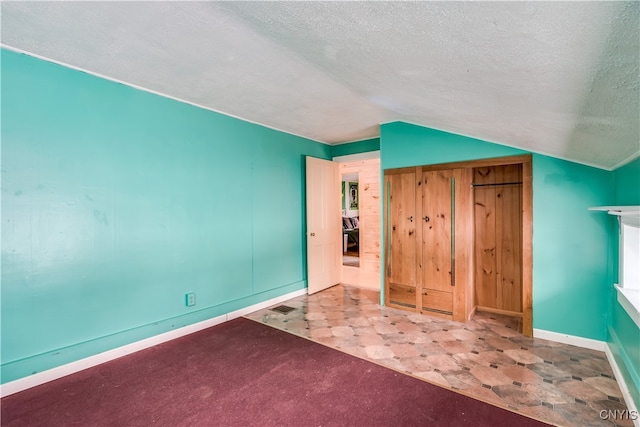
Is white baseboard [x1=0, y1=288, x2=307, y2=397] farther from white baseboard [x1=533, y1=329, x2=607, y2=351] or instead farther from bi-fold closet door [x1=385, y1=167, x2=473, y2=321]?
white baseboard [x1=533, y1=329, x2=607, y2=351]

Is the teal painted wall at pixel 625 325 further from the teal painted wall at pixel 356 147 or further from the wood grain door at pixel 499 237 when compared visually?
the teal painted wall at pixel 356 147

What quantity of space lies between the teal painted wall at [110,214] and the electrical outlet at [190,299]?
5 cm

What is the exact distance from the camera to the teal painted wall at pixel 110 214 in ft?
7.08

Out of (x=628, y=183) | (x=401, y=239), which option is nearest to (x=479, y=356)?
(x=401, y=239)

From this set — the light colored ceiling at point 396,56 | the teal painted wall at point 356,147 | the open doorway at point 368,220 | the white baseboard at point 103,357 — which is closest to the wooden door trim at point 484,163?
the light colored ceiling at point 396,56

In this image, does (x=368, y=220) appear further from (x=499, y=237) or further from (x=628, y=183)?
(x=628, y=183)

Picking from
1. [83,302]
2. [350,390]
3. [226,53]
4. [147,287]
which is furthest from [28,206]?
[350,390]

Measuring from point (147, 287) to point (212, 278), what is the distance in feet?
2.28

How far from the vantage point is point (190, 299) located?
10.3ft

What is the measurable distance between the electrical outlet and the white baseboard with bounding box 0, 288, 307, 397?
24 cm

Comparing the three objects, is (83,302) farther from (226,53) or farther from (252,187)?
(226,53)

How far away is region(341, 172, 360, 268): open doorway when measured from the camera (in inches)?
327

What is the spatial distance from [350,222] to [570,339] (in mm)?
6710

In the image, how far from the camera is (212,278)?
3.37 meters
